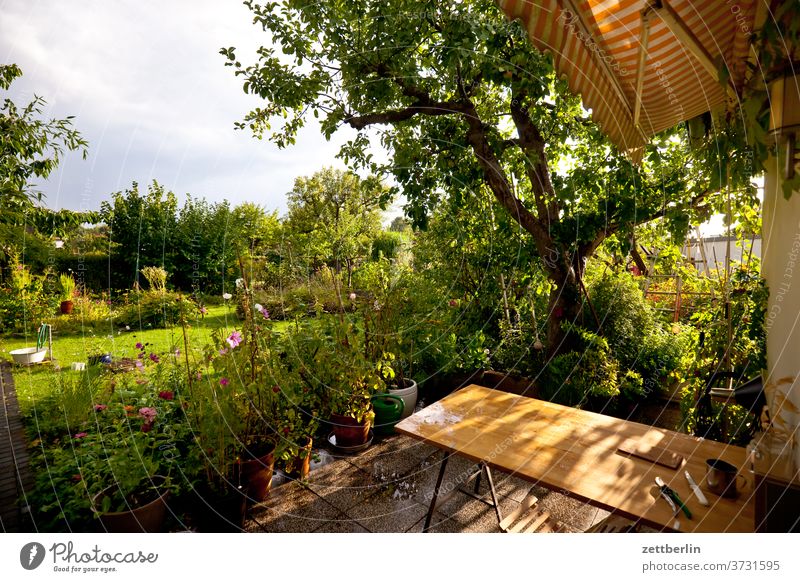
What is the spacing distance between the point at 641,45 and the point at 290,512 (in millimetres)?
3009

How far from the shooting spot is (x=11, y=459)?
211cm

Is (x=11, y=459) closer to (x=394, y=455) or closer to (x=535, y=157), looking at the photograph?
(x=394, y=455)

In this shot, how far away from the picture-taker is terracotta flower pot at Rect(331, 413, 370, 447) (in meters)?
3.14

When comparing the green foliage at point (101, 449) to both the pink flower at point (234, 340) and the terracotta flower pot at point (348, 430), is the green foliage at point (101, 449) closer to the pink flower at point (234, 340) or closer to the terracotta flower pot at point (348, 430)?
the pink flower at point (234, 340)

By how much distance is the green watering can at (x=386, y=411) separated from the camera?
3.48 metres

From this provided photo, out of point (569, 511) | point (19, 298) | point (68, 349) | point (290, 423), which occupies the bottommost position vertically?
point (569, 511)

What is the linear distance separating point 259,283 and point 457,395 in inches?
90.3

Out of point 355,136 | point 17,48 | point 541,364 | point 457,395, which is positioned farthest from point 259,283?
point 541,364

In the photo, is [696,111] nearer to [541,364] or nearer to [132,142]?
[541,364]

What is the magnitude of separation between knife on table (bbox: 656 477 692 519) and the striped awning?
1503mm

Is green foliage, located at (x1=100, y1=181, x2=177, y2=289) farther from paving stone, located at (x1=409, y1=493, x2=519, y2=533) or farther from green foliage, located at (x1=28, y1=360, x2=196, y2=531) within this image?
paving stone, located at (x1=409, y1=493, x2=519, y2=533)

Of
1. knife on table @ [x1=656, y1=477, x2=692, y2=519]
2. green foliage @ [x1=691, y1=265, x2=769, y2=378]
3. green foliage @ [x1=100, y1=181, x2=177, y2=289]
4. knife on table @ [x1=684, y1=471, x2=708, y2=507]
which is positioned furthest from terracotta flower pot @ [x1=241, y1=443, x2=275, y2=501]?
green foliage @ [x1=691, y1=265, x2=769, y2=378]

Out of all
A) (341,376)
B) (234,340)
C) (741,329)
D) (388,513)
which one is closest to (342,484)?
A: (388,513)

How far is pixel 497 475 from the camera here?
294 centimetres
